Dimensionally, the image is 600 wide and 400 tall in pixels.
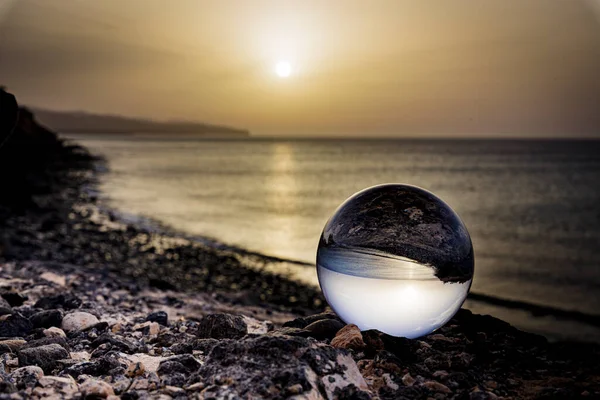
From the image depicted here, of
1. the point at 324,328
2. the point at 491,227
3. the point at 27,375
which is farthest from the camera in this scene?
the point at 491,227

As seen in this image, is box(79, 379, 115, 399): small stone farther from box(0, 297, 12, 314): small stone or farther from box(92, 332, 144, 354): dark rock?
box(0, 297, 12, 314): small stone

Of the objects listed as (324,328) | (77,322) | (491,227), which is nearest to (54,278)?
(77,322)

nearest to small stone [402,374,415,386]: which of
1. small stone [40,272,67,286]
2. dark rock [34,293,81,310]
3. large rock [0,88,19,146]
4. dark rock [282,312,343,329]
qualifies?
dark rock [282,312,343,329]

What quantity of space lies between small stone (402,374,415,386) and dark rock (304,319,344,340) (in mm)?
807

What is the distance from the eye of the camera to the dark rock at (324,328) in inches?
171

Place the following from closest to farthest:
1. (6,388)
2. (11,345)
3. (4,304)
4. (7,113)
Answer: (6,388)
(11,345)
(7,113)
(4,304)

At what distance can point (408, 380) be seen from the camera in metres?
3.65

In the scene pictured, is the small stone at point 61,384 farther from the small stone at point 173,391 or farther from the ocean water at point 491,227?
the ocean water at point 491,227

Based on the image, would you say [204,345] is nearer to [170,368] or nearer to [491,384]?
[170,368]

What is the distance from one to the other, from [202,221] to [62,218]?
5281 mm

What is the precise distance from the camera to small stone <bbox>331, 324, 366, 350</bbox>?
3998mm

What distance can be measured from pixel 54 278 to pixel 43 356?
4113mm

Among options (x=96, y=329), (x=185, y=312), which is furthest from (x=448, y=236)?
(x=185, y=312)

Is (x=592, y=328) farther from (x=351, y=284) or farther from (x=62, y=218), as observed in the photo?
(x=62, y=218)
